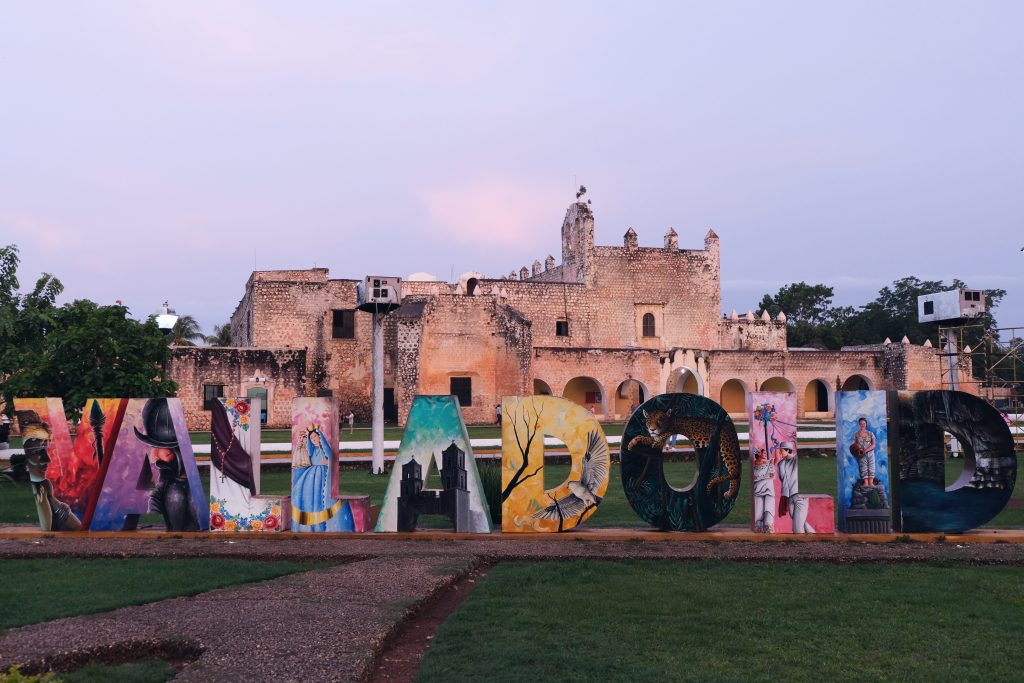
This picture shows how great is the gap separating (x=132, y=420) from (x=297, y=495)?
180 cm

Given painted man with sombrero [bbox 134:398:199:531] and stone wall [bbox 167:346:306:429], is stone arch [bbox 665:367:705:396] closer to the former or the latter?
stone wall [bbox 167:346:306:429]

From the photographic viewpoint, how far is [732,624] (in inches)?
200

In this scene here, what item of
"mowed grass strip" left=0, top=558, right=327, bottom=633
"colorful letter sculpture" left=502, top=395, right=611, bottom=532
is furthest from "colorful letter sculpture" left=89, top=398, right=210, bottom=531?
"colorful letter sculpture" left=502, top=395, right=611, bottom=532

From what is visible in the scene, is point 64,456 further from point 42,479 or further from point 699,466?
point 699,466

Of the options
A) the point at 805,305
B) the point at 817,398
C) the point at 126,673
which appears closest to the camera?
the point at 126,673

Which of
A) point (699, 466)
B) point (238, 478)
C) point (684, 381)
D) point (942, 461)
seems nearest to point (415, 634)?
point (238, 478)

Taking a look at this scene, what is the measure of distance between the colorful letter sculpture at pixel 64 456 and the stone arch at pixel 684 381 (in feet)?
78.0

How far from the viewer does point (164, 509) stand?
823 centimetres

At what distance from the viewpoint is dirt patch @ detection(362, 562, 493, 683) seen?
4.43 meters

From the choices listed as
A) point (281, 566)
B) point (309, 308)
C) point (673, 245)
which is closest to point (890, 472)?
point (281, 566)

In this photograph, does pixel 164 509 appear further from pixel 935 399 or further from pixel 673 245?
pixel 673 245

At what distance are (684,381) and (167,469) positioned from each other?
2621 cm

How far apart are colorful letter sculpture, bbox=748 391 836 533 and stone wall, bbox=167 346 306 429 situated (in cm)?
2013

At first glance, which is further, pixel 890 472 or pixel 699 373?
pixel 699 373
